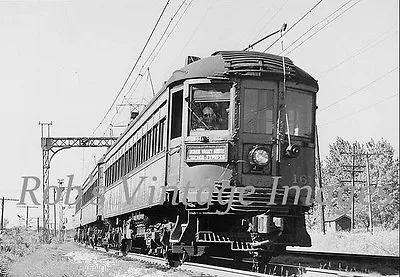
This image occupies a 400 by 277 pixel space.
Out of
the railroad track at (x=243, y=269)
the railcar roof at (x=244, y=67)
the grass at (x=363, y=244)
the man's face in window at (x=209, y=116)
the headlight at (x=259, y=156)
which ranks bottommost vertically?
the railroad track at (x=243, y=269)

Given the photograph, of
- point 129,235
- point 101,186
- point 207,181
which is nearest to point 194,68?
point 207,181

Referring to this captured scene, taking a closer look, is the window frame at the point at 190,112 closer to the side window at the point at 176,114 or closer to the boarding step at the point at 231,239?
the side window at the point at 176,114

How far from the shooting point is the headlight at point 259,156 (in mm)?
10773

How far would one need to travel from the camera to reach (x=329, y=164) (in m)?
58.5

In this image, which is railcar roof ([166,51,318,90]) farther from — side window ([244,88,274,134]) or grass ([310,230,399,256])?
grass ([310,230,399,256])

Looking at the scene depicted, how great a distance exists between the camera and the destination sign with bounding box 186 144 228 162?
424 inches

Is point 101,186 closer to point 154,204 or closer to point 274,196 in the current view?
point 154,204

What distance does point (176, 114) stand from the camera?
38.7 ft

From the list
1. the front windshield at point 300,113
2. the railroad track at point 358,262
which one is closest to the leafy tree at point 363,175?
the railroad track at point 358,262

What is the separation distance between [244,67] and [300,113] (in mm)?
1328

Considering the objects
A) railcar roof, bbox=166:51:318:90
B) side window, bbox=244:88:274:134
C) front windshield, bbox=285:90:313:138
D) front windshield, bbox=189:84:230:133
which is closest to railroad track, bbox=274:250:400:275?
front windshield, bbox=285:90:313:138

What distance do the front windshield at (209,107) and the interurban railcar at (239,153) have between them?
0.7 inches

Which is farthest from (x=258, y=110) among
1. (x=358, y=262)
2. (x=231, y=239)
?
(x=358, y=262)

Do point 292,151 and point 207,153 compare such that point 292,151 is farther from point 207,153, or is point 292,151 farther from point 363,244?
point 363,244
